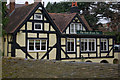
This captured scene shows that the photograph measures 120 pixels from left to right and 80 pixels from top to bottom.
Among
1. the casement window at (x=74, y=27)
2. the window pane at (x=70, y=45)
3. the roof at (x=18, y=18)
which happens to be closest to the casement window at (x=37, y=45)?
the roof at (x=18, y=18)

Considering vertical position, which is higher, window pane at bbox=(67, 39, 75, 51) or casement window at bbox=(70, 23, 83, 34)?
casement window at bbox=(70, 23, 83, 34)

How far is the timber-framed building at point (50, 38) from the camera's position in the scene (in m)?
20.9

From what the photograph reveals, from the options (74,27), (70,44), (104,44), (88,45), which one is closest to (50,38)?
(70,44)

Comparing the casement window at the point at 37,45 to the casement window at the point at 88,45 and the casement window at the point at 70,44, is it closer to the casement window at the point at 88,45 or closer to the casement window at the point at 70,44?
the casement window at the point at 70,44

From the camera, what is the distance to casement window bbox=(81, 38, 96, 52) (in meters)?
23.7

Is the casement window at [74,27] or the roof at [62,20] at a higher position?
the roof at [62,20]

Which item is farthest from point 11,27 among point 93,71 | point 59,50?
point 93,71

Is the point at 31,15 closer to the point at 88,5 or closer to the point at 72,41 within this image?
the point at 72,41

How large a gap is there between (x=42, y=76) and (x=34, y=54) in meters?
14.9

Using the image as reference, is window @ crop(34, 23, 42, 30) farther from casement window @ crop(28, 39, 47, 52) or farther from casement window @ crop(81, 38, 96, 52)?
casement window @ crop(81, 38, 96, 52)

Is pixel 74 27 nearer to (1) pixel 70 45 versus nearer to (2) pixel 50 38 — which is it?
(1) pixel 70 45

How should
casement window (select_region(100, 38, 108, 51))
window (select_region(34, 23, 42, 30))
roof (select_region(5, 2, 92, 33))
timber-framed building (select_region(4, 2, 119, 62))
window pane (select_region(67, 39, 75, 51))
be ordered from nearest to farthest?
timber-framed building (select_region(4, 2, 119, 62)) < roof (select_region(5, 2, 92, 33)) < window (select_region(34, 23, 42, 30)) < window pane (select_region(67, 39, 75, 51)) < casement window (select_region(100, 38, 108, 51))

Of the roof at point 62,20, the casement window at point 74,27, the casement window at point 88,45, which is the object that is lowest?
the casement window at point 88,45

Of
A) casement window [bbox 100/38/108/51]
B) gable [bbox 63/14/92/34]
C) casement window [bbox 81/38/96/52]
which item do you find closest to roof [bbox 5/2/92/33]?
gable [bbox 63/14/92/34]
